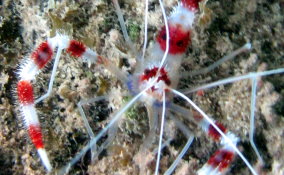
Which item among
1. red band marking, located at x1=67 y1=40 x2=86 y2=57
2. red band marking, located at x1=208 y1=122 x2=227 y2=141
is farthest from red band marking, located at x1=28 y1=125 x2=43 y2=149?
red band marking, located at x1=208 y1=122 x2=227 y2=141

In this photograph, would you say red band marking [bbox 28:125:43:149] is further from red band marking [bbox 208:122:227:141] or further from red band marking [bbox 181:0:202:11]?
red band marking [bbox 181:0:202:11]

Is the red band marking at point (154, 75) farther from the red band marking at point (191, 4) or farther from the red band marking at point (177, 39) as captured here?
the red band marking at point (191, 4)

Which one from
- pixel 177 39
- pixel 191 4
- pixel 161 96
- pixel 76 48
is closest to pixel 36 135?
pixel 76 48

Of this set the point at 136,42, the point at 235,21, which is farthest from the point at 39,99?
the point at 235,21

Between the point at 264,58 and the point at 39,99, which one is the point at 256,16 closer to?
the point at 264,58

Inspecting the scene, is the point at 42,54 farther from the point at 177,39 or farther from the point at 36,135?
the point at 177,39

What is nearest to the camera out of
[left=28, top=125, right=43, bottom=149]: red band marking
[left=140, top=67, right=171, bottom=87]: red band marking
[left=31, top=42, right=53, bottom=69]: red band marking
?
[left=28, top=125, right=43, bottom=149]: red band marking

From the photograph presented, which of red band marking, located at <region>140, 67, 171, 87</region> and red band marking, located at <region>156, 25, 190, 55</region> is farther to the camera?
red band marking, located at <region>156, 25, 190, 55</region>
